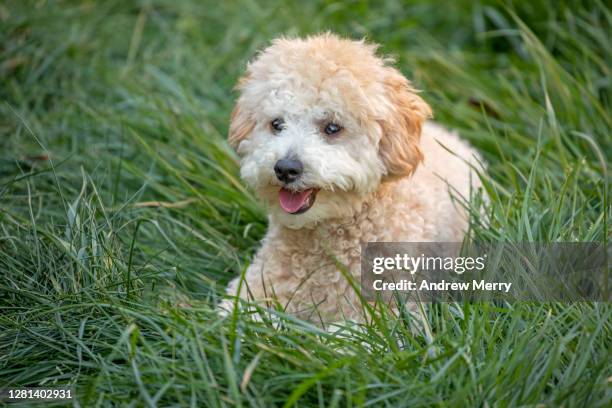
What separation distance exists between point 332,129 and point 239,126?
1.65 ft

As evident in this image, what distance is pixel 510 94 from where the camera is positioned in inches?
208

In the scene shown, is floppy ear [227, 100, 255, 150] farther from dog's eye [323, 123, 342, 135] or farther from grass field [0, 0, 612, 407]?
grass field [0, 0, 612, 407]

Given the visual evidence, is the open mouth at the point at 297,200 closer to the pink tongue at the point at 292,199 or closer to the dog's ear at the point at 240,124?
the pink tongue at the point at 292,199

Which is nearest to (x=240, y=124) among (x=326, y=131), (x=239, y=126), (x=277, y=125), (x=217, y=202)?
(x=239, y=126)

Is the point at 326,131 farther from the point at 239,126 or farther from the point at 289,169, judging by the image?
the point at 239,126

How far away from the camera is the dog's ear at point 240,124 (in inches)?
138

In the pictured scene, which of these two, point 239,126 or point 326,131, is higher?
point 239,126

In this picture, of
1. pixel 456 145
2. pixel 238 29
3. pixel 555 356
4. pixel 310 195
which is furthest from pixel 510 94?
pixel 555 356

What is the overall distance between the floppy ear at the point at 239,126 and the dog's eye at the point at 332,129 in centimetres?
39

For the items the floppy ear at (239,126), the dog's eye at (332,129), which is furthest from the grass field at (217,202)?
the dog's eye at (332,129)

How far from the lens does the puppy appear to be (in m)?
3.19

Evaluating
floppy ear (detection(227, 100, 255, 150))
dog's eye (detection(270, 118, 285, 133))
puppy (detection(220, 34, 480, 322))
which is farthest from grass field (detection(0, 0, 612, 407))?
dog's eye (detection(270, 118, 285, 133))

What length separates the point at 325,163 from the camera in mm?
Answer: 3135

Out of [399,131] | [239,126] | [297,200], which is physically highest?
[239,126]
